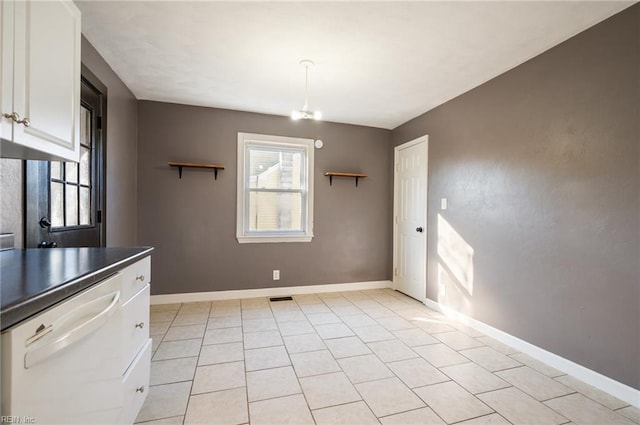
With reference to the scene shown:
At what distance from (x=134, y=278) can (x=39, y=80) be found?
98cm

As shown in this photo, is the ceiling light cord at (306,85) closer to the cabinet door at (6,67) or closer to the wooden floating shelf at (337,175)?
the wooden floating shelf at (337,175)

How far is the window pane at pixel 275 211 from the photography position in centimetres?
389

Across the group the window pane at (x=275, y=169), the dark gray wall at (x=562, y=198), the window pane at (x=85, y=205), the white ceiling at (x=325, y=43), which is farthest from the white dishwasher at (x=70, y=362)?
the dark gray wall at (x=562, y=198)

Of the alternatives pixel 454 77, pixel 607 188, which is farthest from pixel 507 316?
pixel 454 77

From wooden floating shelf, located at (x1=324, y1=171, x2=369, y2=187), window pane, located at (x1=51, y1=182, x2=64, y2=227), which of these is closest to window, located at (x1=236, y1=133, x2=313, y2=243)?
wooden floating shelf, located at (x1=324, y1=171, x2=369, y2=187)

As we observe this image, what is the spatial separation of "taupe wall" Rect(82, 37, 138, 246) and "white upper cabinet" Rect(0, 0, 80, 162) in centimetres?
102

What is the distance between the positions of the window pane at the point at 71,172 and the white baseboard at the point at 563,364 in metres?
3.76

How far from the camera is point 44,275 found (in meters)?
Result: 0.97

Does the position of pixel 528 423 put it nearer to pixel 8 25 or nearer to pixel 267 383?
pixel 267 383

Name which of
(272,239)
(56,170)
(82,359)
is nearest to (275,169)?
(272,239)

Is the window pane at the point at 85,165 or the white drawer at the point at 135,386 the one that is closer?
the white drawer at the point at 135,386

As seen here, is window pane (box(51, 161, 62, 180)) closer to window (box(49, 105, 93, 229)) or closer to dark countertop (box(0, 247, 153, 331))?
window (box(49, 105, 93, 229))

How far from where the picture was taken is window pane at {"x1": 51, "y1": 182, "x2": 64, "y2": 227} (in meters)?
1.89
